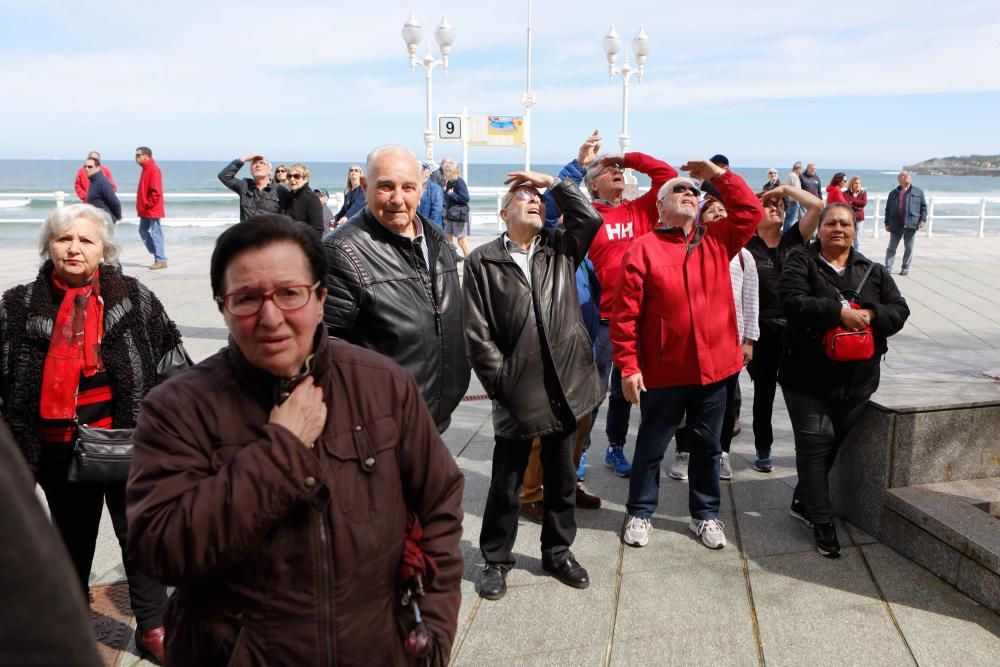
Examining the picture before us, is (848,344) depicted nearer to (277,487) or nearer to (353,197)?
(277,487)

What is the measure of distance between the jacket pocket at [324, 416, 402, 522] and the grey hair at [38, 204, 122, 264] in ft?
5.98

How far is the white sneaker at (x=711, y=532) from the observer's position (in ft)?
13.1

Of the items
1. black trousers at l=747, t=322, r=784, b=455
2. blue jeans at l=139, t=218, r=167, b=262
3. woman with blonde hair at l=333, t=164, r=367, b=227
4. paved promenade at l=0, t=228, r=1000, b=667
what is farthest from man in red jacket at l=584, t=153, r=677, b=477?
blue jeans at l=139, t=218, r=167, b=262

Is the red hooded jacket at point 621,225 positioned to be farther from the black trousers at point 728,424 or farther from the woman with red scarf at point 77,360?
the woman with red scarf at point 77,360

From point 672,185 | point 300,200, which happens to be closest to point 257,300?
point 672,185

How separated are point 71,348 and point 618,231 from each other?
3103 mm

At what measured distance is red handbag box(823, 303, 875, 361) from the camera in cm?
388

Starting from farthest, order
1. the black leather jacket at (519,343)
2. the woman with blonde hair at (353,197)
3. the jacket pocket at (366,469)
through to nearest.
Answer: the woman with blonde hair at (353,197) → the black leather jacket at (519,343) → the jacket pocket at (366,469)

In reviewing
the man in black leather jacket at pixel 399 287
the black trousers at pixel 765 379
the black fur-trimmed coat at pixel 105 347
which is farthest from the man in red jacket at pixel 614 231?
the black fur-trimmed coat at pixel 105 347

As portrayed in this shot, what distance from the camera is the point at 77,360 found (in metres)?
2.86

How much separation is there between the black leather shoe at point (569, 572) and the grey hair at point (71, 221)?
2.30m

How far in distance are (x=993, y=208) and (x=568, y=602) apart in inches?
2084

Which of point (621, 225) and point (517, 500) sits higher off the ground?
point (621, 225)

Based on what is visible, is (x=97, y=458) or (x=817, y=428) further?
(x=817, y=428)
